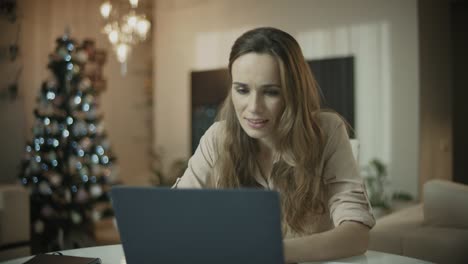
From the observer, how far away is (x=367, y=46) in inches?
176

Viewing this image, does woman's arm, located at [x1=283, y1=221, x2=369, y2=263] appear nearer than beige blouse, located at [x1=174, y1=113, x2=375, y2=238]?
Yes

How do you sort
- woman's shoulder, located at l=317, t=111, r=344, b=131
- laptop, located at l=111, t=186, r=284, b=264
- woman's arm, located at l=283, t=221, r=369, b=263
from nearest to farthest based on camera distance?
1. laptop, located at l=111, t=186, r=284, b=264
2. woman's arm, located at l=283, t=221, r=369, b=263
3. woman's shoulder, located at l=317, t=111, r=344, b=131

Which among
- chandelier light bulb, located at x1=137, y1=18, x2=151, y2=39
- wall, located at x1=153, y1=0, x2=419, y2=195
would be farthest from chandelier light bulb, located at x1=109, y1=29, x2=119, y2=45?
wall, located at x1=153, y1=0, x2=419, y2=195

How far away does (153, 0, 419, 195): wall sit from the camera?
4289mm

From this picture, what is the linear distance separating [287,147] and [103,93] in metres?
4.86

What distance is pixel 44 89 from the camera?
14.2 feet

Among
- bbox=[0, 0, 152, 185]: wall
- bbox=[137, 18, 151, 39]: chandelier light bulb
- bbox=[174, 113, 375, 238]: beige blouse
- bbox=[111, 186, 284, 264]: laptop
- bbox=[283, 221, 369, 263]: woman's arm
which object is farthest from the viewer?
bbox=[0, 0, 152, 185]: wall

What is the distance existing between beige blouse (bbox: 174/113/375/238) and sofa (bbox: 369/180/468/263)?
1.78ft

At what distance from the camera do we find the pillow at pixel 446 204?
162cm

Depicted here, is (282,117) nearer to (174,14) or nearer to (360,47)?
(360,47)

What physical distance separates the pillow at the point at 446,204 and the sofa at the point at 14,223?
2.94m

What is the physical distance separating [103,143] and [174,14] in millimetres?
2185

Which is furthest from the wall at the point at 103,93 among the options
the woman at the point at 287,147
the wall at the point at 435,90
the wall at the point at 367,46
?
the woman at the point at 287,147

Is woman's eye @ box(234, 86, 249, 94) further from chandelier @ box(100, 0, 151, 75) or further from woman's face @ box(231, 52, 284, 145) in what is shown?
chandelier @ box(100, 0, 151, 75)
